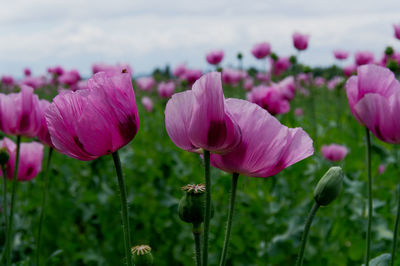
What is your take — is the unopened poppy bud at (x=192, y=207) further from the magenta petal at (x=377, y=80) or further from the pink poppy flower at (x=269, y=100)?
the pink poppy flower at (x=269, y=100)

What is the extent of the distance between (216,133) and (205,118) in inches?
1.2

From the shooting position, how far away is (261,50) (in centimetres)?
494

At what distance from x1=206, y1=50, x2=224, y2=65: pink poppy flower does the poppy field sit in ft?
0.04

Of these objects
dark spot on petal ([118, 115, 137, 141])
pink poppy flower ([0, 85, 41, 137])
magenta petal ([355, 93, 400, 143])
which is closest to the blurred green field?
pink poppy flower ([0, 85, 41, 137])

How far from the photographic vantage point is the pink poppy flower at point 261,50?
16.2ft

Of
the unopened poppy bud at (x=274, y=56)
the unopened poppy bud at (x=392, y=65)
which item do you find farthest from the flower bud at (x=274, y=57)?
the unopened poppy bud at (x=392, y=65)

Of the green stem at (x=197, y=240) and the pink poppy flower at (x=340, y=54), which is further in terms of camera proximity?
the pink poppy flower at (x=340, y=54)

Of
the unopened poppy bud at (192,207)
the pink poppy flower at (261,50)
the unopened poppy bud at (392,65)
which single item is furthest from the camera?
the pink poppy flower at (261,50)

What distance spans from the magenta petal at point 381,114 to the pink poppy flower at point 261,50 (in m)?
3.99

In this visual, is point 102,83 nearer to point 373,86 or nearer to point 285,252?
point 373,86

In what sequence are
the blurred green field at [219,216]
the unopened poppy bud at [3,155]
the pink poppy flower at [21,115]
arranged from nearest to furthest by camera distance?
the unopened poppy bud at [3,155]
the pink poppy flower at [21,115]
the blurred green field at [219,216]

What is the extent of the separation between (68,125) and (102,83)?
98mm

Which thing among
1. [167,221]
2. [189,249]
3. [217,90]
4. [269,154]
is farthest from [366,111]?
[167,221]

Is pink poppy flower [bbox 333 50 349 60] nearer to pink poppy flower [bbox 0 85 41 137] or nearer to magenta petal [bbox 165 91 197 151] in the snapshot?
pink poppy flower [bbox 0 85 41 137]
